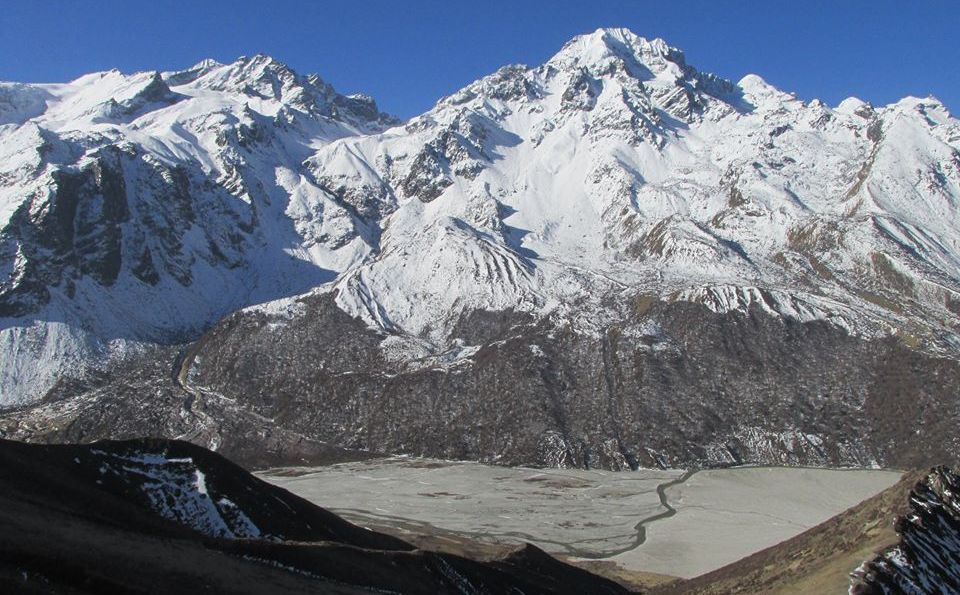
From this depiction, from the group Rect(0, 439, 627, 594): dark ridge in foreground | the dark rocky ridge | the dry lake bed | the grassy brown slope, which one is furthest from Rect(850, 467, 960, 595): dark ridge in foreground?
the dark rocky ridge

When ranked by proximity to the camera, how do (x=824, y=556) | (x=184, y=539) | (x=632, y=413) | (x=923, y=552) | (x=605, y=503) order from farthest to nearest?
(x=632, y=413), (x=605, y=503), (x=824, y=556), (x=184, y=539), (x=923, y=552)

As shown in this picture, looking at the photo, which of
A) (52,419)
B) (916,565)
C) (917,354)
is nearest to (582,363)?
Answer: (917,354)

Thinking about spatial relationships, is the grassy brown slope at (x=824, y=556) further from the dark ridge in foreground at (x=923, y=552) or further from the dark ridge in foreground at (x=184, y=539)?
the dark ridge in foreground at (x=184, y=539)

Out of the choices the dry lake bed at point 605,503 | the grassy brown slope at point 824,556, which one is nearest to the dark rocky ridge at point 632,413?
the dry lake bed at point 605,503

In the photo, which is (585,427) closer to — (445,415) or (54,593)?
(445,415)

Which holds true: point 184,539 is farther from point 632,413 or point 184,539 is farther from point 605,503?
point 632,413

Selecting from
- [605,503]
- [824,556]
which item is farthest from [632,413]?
[824,556]
